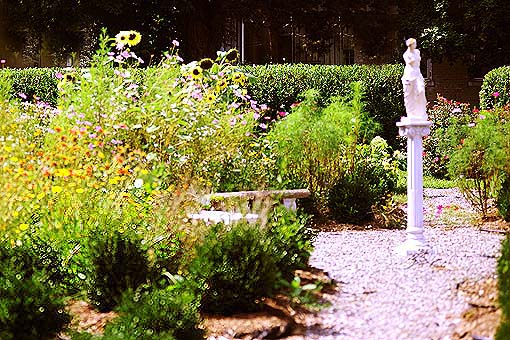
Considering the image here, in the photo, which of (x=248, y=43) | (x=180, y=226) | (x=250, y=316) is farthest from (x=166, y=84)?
(x=248, y=43)

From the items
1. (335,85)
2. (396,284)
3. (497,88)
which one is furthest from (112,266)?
(497,88)

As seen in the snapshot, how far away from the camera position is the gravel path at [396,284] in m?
5.61

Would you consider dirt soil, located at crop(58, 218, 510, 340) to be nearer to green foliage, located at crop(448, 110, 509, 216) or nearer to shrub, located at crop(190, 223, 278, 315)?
shrub, located at crop(190, 223, 278, 315)

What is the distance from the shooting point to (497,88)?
15.0m

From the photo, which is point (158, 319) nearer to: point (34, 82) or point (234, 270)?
point (234, 270)

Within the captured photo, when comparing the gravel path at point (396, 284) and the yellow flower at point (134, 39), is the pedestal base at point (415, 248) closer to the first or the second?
the gravel path at point (396, 284)

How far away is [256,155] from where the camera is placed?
941 centimetres

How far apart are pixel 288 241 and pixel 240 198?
1207mm

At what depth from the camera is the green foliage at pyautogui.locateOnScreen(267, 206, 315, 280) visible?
624 cm

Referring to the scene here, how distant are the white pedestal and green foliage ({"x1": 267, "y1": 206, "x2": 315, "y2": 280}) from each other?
1.07 m

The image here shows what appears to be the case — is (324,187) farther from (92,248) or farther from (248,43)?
(248,43)

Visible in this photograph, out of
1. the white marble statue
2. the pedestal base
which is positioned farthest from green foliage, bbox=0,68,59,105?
the pedestal base

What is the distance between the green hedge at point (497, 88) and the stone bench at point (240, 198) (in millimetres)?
7988

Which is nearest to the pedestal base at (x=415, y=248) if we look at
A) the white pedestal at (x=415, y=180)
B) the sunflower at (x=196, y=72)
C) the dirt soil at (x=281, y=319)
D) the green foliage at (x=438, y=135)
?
the white pedestal at (x=415, y=180)
